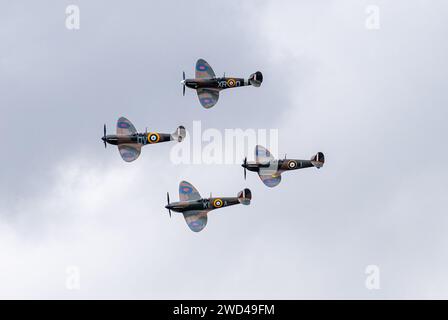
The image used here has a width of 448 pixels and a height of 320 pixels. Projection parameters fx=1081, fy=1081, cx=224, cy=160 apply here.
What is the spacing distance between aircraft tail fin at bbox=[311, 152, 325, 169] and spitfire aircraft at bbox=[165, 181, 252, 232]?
10651 mm

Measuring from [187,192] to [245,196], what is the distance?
6927mm

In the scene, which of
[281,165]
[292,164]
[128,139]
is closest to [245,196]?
[281,165]

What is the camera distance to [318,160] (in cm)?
13350

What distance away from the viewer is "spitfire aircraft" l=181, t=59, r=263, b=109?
136 meters

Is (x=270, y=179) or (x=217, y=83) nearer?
(x=270, y=179)

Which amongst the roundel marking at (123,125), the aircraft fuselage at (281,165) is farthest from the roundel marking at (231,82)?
the roundel marking at (123,125)

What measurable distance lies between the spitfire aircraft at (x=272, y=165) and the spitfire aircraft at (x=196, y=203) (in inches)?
165

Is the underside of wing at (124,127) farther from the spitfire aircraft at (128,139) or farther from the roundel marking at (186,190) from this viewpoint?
the roundel marking at (186,190)

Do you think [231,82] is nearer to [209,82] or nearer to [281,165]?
[209,82]

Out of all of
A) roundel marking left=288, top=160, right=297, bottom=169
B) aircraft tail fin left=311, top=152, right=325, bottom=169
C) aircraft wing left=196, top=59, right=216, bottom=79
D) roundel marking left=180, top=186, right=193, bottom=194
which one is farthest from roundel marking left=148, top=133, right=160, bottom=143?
aircraft tail fin left=311, top=152, right=325, bottom=169

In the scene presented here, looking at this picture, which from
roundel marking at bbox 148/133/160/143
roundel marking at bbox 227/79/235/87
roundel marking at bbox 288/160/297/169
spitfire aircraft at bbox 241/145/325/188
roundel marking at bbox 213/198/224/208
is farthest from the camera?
roundel marking at bbox 227/79/235/87

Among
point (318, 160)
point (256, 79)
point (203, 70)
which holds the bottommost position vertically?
point (318, 160)

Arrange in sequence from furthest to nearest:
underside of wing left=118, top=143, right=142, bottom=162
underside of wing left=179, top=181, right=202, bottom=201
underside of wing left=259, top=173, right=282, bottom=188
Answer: underside of wing left=259, top=173, right=282, bottom=188 → underside of wing left=118, top=143, right=142, bottom=162 → underside of wing left=179, top=181, right=202, bottom=201

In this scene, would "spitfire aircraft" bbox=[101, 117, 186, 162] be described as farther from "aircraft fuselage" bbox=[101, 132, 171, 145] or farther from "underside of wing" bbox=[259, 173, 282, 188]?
"underside of wing" bbox=[259, 173, 282, 188]
